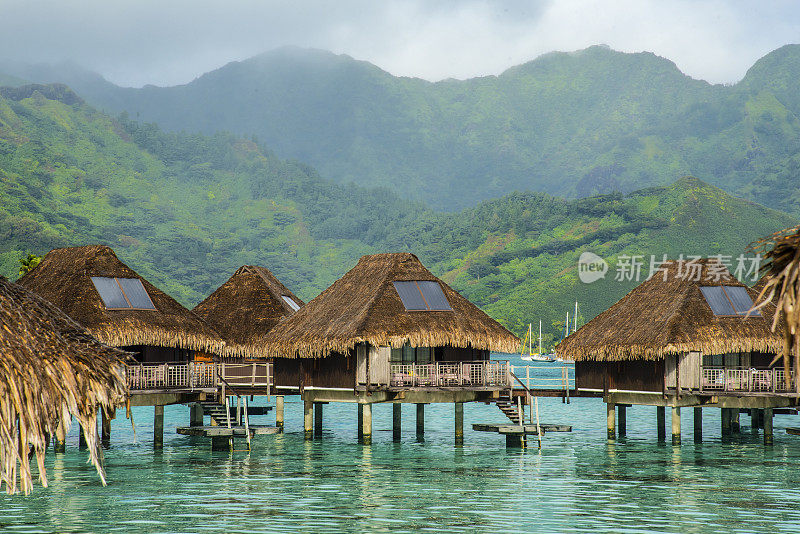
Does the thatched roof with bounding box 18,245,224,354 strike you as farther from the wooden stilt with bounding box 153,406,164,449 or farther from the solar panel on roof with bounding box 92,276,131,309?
the wooden stilt with bounding box 153,406,164,449

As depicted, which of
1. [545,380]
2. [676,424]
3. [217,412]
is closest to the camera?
[676,424]

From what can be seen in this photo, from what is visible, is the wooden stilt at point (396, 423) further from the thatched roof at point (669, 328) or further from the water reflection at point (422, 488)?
the thatched roof at point (669, 328)

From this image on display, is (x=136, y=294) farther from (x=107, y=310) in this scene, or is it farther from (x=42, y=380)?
(x=42, y=380)

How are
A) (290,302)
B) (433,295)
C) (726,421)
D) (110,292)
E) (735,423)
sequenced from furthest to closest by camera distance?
1. (290,302)
2. (735,423)
3. (726,421)
4. (433,295)
5. (110,292)

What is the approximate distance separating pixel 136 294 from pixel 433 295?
11071 mm

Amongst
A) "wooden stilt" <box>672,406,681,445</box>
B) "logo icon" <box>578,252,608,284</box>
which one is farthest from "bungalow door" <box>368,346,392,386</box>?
"logo icon" <box>578,252,608,284</box>

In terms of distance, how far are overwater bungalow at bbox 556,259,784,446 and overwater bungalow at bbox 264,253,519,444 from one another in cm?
405

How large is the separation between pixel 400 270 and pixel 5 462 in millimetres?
23915

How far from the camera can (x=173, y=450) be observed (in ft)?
130

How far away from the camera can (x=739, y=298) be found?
39719 millimetres

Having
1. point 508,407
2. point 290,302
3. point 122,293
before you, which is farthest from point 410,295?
point 290,302

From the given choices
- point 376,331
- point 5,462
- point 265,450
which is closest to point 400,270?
point 376,331

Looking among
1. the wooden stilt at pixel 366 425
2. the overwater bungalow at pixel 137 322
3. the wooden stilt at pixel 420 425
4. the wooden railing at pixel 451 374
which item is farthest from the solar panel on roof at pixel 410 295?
the wooden stilt at pixel 420 425

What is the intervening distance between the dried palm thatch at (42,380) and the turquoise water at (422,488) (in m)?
4.36
